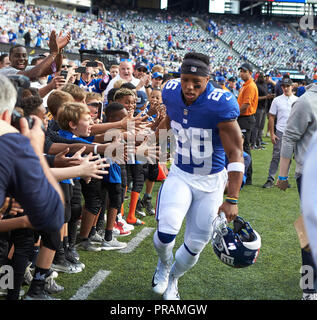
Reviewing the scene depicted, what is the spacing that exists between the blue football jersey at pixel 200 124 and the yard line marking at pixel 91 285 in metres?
1.19

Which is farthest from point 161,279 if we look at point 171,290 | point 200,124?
point 200,124

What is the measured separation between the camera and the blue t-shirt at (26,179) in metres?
1.75

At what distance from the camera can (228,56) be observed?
1735 inches

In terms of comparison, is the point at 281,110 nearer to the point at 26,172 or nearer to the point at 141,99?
the point at 141,99

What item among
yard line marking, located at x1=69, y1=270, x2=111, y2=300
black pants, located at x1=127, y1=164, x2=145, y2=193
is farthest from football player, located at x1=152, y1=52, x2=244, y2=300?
black pants, located at x1=127, y1=164, x2=145, y2=193

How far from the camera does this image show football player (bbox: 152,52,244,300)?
3.21 metres

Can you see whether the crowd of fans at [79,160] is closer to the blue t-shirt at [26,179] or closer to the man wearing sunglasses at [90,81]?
the man wearing sunglasses at [90,81]

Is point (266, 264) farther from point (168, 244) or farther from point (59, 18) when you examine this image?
point (59, 18)

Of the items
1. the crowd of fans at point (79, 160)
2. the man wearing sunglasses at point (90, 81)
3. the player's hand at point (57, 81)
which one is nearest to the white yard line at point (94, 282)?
the crowd of fans at point (79, 160)

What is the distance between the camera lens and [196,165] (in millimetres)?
3414

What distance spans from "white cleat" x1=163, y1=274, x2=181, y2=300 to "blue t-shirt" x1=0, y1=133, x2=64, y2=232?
1.76 m

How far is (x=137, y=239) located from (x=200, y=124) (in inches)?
80.8

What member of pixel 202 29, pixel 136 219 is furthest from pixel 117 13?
pixel 136 219

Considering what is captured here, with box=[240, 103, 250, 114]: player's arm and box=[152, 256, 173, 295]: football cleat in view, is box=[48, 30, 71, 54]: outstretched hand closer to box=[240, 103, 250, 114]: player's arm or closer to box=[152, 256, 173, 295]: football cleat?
box=[152, 256, 173, 295]: football cleat
